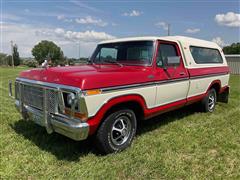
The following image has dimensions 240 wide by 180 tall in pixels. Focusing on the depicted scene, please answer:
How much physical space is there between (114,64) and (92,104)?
1.74 m

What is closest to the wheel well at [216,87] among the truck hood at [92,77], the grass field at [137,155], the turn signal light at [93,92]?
the grass field at [137,155]

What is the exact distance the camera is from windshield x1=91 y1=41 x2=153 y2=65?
15.8 feet

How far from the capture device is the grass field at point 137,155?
3531 mm

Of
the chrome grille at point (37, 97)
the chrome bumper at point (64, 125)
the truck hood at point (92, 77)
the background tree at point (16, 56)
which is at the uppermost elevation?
the truck hood at point (92, 77)

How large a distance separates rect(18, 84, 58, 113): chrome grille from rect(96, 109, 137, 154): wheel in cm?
83

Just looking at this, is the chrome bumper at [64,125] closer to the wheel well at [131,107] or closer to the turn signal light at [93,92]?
the turn signal light at [93,92]

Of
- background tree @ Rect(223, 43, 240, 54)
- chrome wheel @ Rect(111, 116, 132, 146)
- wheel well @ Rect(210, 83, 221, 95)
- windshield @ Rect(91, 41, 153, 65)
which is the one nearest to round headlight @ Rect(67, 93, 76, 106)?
chrome wheel @ Rect(111, 116, 132, 146)

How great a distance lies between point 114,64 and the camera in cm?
505

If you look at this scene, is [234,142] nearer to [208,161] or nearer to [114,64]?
[208,161]

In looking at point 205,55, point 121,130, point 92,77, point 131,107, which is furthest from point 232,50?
point 92,77

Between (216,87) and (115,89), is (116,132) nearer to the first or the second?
(115,89)

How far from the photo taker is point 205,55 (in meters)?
6.77

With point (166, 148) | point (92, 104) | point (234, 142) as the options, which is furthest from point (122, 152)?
point (234, 142)

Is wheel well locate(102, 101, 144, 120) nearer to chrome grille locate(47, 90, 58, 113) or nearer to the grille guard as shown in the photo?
the grille guard
